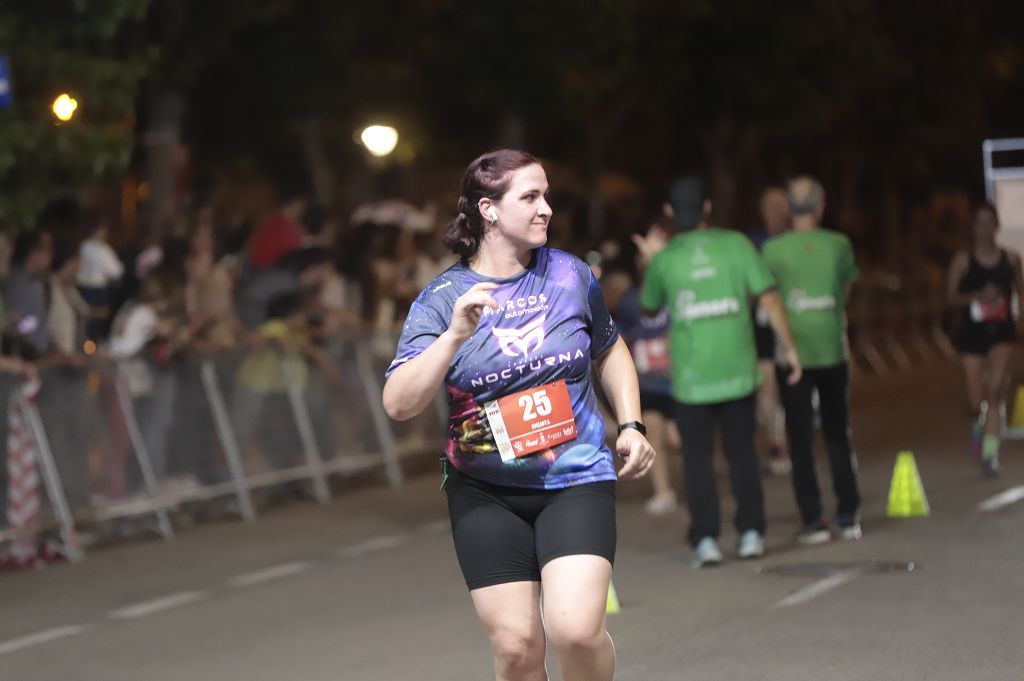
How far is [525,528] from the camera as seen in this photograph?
19.3ft

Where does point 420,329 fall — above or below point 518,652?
above

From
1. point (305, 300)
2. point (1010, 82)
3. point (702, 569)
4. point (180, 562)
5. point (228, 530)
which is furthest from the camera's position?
point (1010, 82)

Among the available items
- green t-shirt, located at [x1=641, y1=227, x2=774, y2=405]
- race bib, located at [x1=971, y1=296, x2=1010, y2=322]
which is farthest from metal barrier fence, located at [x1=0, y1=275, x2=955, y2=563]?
race bib, located at [x1=971, y1=296, x2=1010, y2=322]

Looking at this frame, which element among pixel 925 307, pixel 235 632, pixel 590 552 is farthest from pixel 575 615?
pixel 925 307

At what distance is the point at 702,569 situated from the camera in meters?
10.7

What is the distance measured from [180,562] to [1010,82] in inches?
1375

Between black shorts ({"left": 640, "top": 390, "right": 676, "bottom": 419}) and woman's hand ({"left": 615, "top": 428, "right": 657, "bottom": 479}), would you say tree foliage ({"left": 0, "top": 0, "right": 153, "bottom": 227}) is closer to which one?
black shorts ({"left": 640, "top": 390, "right": 676, "bottom": 419})

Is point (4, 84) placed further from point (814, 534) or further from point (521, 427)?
point (521, 427)

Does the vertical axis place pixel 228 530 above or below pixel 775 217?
below

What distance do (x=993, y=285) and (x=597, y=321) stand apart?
29.9 ft

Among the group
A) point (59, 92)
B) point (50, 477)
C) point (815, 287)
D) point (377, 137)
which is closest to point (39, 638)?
point (50, 477)

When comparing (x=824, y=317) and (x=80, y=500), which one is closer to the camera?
(x=824, y=317)

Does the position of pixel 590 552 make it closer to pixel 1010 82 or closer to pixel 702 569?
pixel 702 569

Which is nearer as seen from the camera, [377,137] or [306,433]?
[306,433]
